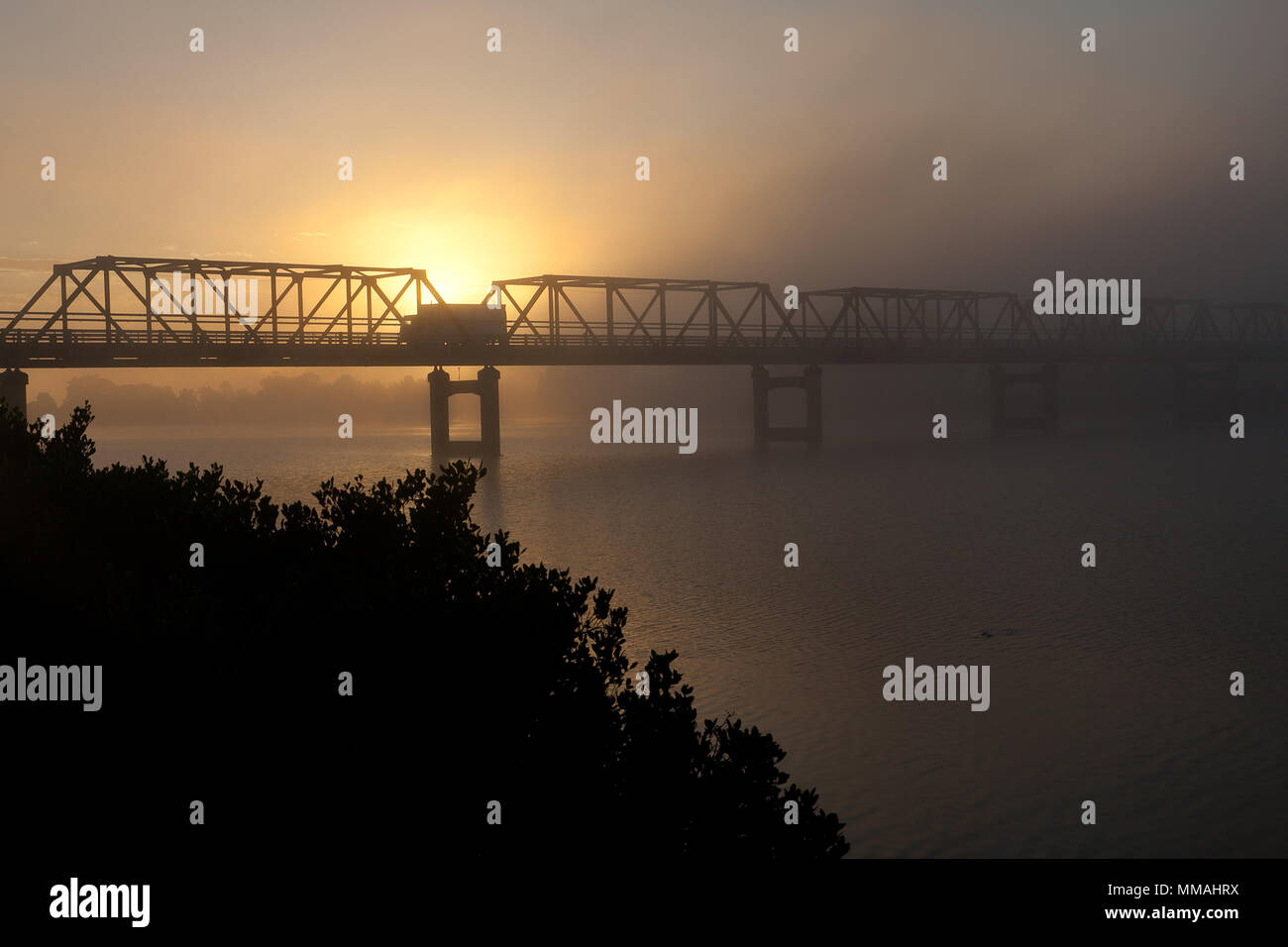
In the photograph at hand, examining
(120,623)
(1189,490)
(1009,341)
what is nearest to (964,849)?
(120,623)

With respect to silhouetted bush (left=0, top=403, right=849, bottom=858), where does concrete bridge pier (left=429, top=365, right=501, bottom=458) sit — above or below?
above

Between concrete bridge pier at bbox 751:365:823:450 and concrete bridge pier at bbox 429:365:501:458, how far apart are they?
4260 centimetres

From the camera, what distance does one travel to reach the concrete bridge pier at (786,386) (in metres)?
160

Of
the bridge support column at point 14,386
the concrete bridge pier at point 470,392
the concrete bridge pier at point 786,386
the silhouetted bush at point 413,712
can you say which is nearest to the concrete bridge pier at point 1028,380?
the concrete bridge pier at point 786,386

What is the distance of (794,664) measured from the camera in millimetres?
28297

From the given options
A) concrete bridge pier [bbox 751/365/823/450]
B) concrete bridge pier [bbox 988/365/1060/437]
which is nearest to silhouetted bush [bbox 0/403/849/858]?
concrete bridge pier [bbox 751/365/823/450]

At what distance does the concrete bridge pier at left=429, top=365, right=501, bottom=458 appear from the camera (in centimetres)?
13025

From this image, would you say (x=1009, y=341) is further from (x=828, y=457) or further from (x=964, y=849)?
(x=964, y=849)

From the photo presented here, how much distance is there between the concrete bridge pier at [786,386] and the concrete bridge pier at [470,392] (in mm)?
42600

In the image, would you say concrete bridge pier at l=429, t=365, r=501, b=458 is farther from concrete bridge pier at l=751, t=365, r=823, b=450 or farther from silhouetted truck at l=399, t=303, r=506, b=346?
concrete bridge pier at l=751, t=365, r=823, b=450

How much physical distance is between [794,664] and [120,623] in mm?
A: 19461

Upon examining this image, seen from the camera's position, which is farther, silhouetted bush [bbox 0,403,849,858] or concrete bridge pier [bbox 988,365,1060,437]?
A: concrete bridge pier [bbox 988,365,1060,437]

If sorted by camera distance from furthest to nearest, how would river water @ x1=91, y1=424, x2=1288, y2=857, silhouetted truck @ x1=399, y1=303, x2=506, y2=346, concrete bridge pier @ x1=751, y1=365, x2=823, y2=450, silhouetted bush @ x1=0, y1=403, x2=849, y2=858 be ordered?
concrete bridge pier @ x1=751, y1=365, x2=823, y2=450 < silhouetted truck @ x1=399, y1=303, x2=506, y2=346 < river water @ x1=91, y1=424, x2=1288, y2=857 < silhouetted bush @ x1=0, y1=403, x2=849, y2=858

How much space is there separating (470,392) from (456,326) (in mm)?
10059
